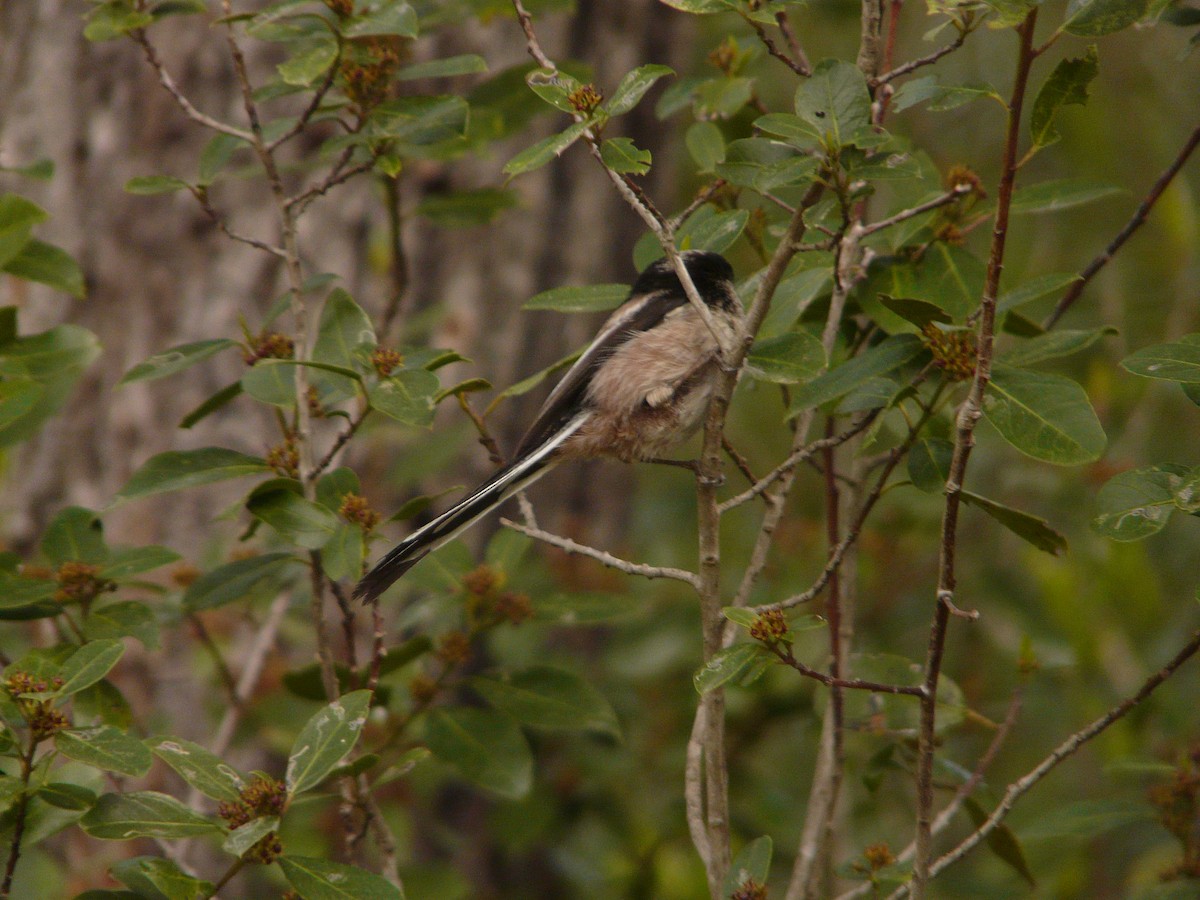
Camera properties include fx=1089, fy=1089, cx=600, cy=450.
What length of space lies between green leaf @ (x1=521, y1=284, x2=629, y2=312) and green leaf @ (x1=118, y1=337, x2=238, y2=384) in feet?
2.36

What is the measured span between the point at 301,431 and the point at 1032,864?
3285mm

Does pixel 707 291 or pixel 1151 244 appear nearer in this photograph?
pixel 707 291

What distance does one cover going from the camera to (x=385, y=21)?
7.53 ft

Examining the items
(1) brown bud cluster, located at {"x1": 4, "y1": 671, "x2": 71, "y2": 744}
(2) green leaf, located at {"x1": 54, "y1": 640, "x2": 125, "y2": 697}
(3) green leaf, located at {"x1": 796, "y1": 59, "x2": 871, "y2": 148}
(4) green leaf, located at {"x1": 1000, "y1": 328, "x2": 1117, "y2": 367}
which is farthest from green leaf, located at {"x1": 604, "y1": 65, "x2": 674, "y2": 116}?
(1) brown bud cluster, located at {"x1": 4, "y1": 671, "x2": 71, "y2": 744}

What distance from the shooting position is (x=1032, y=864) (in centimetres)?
411

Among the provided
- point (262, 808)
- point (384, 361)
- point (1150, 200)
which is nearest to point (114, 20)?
point (384, 361)

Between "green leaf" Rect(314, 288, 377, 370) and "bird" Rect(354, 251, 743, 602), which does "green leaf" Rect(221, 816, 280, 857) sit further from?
"bird" Rect(354, 251, 743, 602)

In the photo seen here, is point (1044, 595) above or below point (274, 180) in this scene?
below

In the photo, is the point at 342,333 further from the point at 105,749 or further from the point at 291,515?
the point at 105,749

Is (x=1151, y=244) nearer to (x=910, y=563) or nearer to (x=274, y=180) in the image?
(x=910, y=563)

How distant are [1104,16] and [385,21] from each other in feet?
4.59

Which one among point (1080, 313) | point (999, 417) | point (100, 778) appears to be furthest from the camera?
point (1080, 313)

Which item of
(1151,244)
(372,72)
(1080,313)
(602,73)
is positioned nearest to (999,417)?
(372,72)

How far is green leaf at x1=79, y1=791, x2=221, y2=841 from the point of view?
6.39ft
